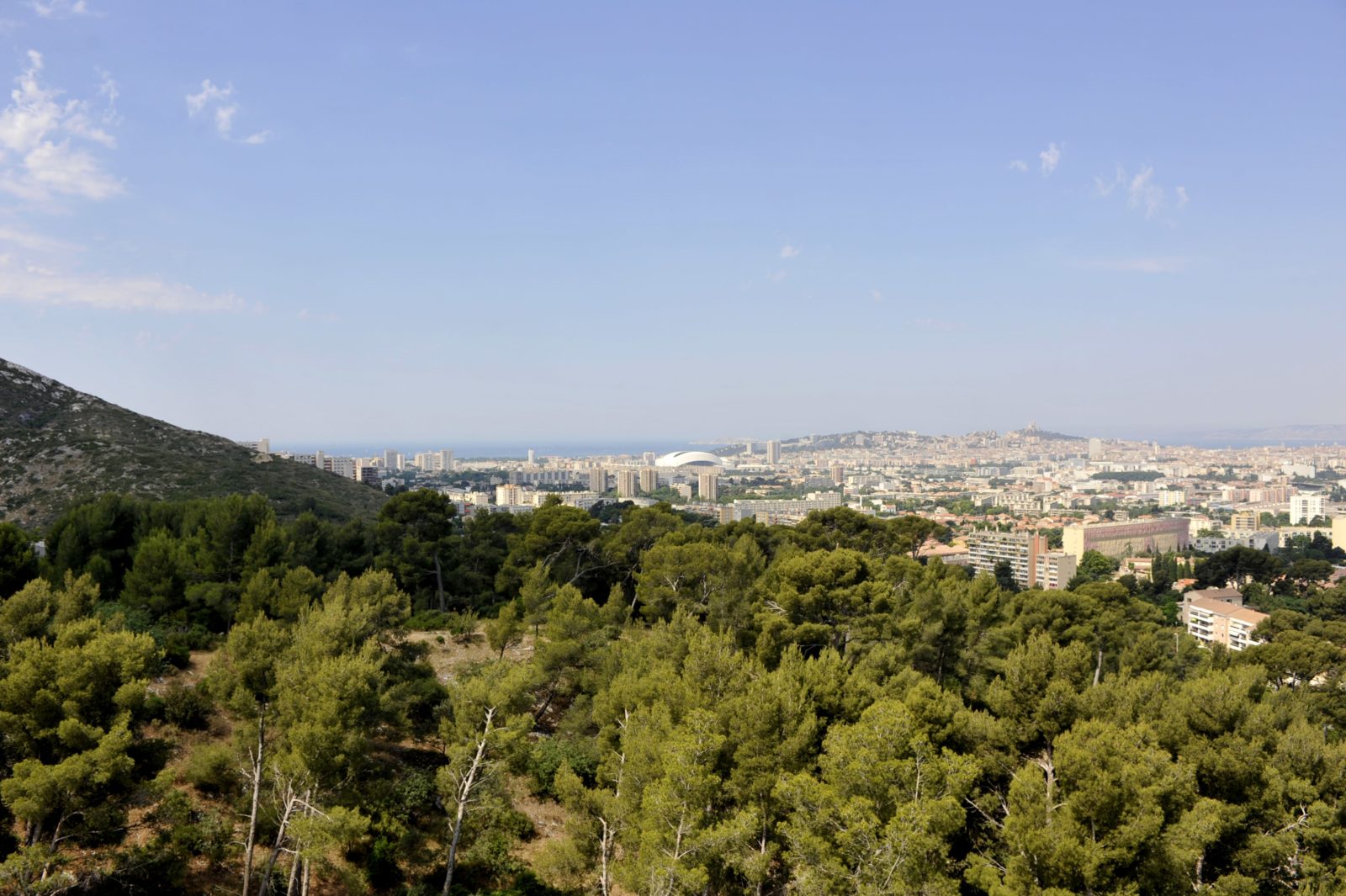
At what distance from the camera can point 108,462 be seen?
33.6 metres

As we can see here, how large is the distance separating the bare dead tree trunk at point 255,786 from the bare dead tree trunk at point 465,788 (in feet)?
7.22

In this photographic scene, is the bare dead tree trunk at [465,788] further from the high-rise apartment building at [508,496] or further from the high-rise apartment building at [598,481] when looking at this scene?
the high-rise apartment building at [598,481]

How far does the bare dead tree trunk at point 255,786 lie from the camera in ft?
29.2

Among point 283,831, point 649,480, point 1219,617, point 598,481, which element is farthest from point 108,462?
point 649,480

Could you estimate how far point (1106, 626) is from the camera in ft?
61.0

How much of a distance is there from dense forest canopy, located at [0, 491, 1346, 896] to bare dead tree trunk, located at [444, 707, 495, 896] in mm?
50

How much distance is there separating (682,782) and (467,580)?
1457 centimetres

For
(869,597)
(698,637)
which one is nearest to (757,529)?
(869,597)

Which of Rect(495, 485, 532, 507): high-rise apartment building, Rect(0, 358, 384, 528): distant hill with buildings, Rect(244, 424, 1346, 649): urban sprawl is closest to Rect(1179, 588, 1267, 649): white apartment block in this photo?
Rect(244, 424, 1346, 649): urban sprawl

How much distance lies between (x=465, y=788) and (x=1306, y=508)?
11074cm

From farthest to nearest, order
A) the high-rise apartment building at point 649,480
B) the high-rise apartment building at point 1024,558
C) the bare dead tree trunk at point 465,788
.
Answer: the high-rise apartment building at point 649,480, the high-rise apartment building at point 1024,558, the bare dead tree trunk at point 465,788

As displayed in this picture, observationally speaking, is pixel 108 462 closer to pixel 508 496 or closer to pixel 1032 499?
pixel 508 496

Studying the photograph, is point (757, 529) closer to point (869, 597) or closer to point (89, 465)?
point (869, 597)

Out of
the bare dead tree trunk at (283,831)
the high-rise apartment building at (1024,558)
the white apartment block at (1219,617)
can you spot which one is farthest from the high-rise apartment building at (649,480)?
the bare dead tree trunk at (283,831)
